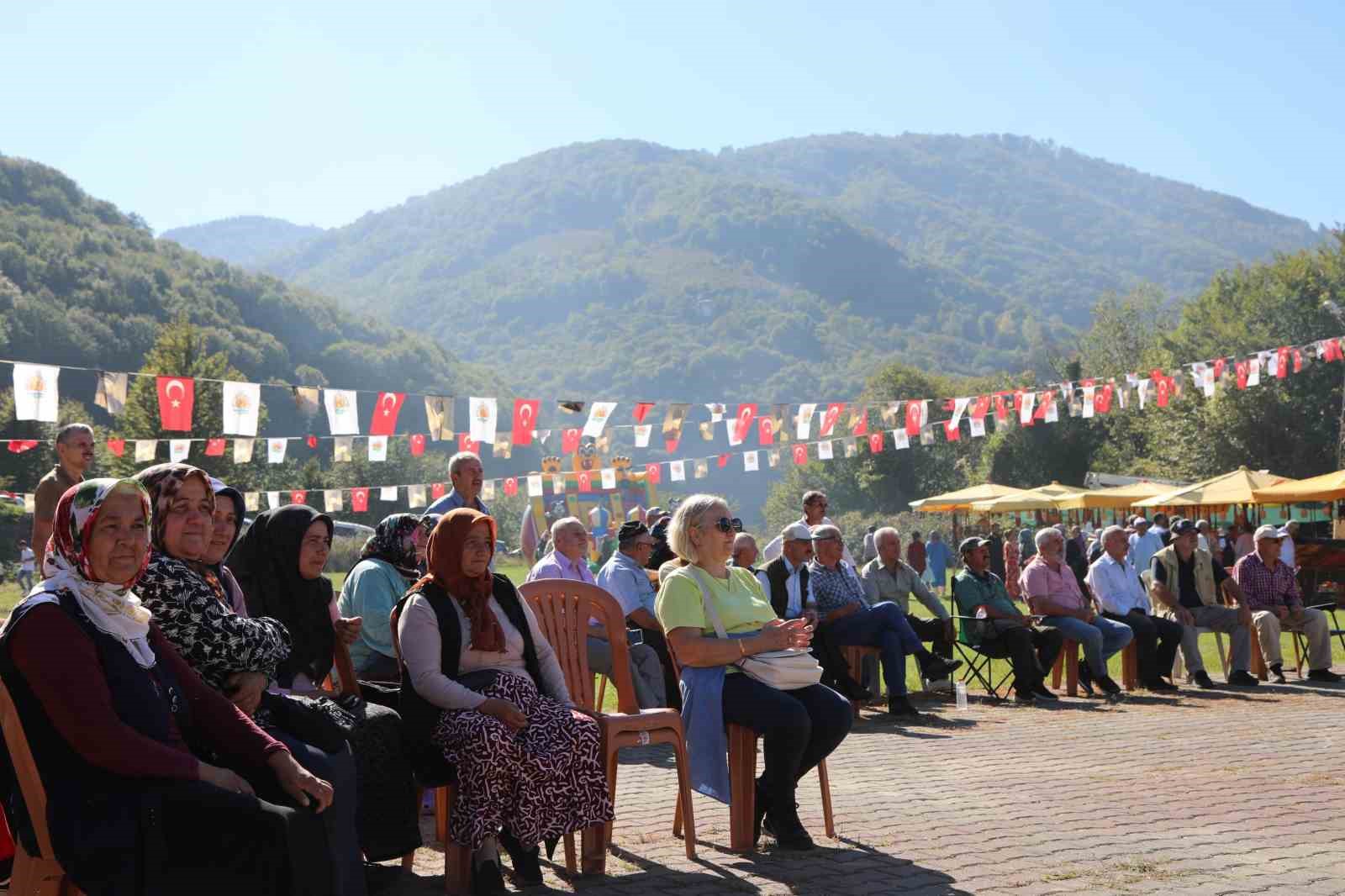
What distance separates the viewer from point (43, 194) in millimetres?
98250

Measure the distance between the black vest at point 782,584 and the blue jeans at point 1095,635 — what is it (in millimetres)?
2404

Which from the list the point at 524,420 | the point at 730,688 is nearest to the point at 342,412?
the point at 524,420

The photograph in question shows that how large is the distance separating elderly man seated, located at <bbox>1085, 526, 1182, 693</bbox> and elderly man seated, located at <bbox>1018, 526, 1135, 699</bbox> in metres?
0.23

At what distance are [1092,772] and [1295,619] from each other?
5.94 metres

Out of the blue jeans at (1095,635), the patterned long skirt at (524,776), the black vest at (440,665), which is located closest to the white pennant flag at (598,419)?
the blue jeans at (1095,635)

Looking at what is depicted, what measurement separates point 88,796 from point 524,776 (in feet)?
5.67

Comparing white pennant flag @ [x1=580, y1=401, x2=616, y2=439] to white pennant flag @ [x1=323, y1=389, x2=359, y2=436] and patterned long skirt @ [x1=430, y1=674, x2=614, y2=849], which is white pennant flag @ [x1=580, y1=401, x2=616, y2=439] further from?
patterned long skirt @ [x1=430, y1=674, x2=614, y2=849]

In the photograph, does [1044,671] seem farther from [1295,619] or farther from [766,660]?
[766,660]

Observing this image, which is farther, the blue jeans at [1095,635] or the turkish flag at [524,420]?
the turkish flag at [524,420]

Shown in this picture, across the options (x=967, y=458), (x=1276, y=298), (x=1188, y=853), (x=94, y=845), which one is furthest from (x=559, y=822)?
(x=967, y=458)

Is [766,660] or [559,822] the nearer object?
[559,822]

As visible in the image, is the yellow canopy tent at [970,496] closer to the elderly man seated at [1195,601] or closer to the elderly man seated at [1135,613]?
the elderly man seated at [1195,601]

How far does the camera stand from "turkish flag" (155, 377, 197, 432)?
17.0m

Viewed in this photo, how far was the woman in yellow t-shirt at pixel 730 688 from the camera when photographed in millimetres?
5391
